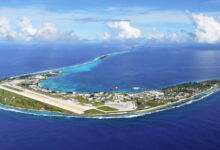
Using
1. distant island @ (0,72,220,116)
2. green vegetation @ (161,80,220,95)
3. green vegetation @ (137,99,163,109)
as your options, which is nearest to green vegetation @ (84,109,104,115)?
distant island @ (0,72,220,116)

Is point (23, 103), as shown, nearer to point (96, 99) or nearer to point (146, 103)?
point (96, 99)

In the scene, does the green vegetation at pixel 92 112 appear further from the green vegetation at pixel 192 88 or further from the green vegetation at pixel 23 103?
the green vegetation at pixel 192 88

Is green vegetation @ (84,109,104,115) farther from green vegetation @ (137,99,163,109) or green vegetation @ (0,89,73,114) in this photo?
green vegetation @ (137,99,163,109)

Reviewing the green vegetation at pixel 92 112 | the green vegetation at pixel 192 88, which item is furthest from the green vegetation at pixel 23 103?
the green vegetation at pixel 192 88

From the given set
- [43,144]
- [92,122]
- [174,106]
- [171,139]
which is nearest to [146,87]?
[174,106]

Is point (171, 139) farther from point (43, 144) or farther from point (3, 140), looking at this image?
point (3, 140)

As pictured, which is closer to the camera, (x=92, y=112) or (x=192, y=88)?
(x=92, y=112)

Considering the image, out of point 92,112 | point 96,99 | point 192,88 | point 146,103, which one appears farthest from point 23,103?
point 192,88

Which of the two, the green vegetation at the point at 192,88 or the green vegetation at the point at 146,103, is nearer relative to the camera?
the green vegetation at the point at 146,103
